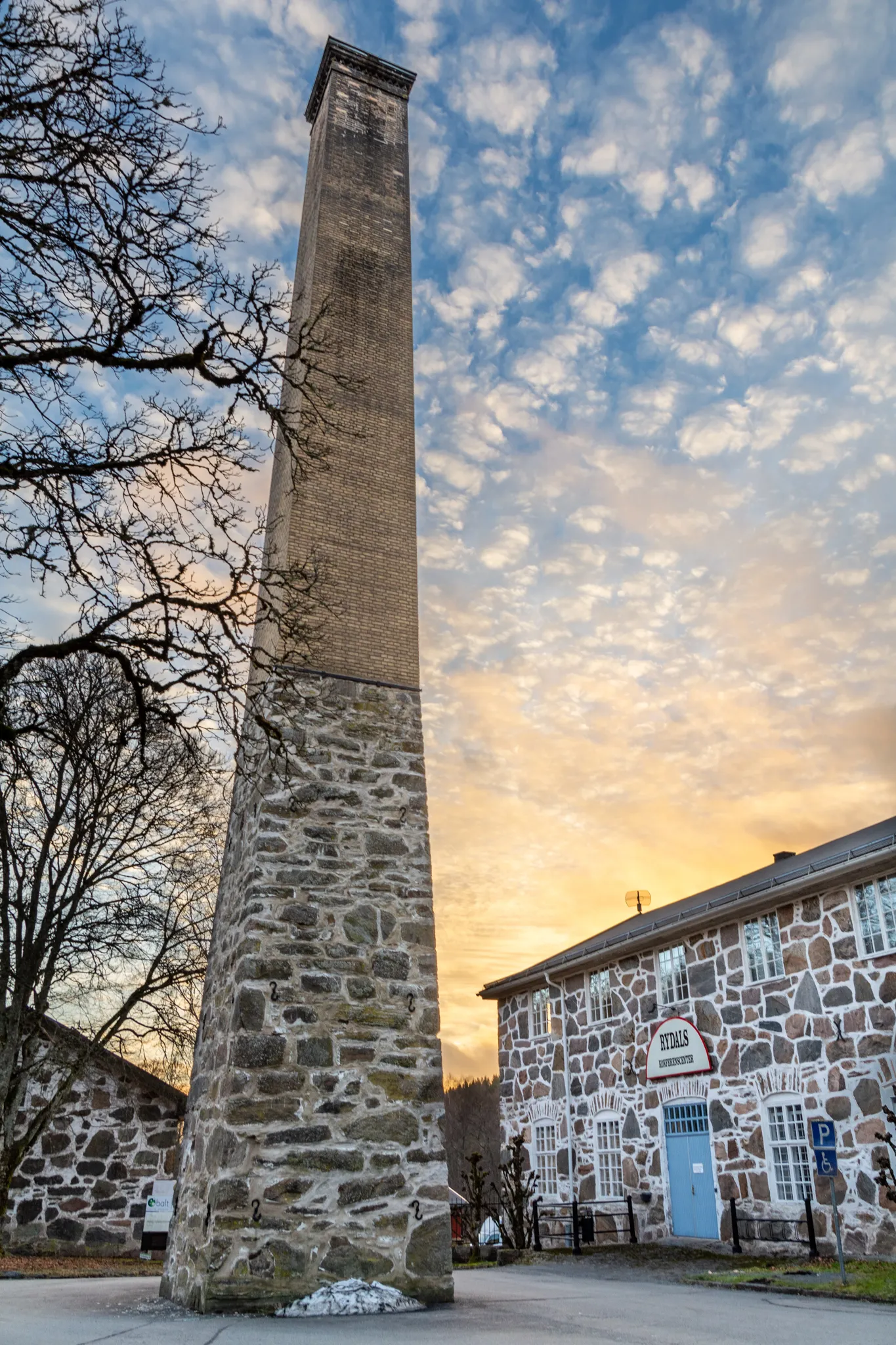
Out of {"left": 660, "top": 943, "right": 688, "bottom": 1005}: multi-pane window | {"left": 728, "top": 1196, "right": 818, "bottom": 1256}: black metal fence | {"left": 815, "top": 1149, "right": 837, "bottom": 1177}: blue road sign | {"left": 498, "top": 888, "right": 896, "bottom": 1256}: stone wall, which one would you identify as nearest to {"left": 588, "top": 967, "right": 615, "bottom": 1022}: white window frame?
{"left": 498, "top": 888, "right": 896, "bottom": 1256}: stone wall

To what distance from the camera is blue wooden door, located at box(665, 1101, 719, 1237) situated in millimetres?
15844

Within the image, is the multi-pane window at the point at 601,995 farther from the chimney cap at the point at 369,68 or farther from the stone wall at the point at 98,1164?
the chimney cap at the point at 369,68

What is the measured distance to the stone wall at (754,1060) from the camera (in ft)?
43.5

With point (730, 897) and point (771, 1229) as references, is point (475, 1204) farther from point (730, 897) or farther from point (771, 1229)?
point (730, 897)

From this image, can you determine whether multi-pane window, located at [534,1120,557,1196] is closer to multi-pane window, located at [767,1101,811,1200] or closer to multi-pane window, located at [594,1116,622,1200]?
multi-pane window, located at [594,1116,622,1200]

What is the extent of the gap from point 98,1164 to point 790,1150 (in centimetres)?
1131

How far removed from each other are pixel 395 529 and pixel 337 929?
485cm

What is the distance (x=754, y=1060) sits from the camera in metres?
15.4

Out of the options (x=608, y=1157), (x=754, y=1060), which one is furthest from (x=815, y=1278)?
(x=608, y=1157)

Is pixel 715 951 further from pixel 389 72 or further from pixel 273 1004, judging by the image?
pixel 389 72

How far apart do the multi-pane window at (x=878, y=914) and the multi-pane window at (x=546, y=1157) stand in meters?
9.77

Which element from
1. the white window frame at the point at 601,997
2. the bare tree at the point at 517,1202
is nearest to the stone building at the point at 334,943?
the bare tree at the point at 517,1202

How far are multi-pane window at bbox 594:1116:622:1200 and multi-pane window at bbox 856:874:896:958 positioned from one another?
742 cm

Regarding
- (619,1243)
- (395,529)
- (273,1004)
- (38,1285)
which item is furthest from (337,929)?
(619,1243)
